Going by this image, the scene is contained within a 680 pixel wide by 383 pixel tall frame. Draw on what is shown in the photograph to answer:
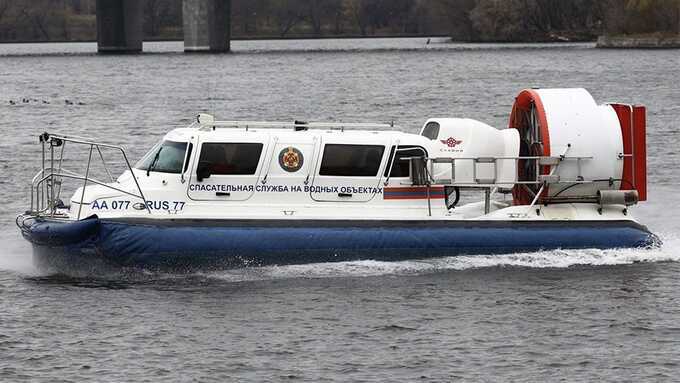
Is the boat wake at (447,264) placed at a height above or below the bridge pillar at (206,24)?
below

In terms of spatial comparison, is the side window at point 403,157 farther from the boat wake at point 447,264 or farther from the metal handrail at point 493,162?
the boat wake at point 447,264

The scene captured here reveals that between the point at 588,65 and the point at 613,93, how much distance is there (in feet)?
114

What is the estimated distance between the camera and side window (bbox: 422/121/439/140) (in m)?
25.0

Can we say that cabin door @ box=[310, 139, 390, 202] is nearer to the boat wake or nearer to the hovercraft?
the hovercraft

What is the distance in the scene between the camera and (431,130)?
25328 millimetres

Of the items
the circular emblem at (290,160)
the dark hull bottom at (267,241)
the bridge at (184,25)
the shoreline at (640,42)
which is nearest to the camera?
the dark hull bottom at (267,241)

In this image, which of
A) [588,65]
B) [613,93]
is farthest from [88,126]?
[588,65]

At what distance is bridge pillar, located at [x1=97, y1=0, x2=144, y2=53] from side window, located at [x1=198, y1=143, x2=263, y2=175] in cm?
12120

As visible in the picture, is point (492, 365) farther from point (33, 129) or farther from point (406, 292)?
point (33, 129)

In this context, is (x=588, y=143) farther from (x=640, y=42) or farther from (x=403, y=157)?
(x=640, y=42)

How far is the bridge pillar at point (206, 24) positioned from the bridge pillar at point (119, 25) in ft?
17.6

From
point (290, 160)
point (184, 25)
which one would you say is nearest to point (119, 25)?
point (184, 25)

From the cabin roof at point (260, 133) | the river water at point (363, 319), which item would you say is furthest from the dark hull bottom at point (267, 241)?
the cabin roof at point (260, 133)

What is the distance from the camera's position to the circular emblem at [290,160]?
24328mm
